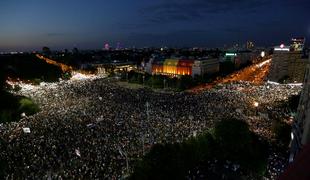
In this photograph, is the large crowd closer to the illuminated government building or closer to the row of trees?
the row of trees

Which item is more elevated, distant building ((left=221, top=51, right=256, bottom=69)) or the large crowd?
distant building ((left=221, top=51, right=256, bottom=69))

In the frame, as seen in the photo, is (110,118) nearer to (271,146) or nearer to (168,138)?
(168,138)

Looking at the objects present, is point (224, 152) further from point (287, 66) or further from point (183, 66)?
point (183, 66)

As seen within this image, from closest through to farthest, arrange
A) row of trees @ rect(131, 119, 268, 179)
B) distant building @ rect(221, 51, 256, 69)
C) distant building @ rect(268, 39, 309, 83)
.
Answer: row of trees @ rect(131, 119, 268, 179) < distant building @ rect(268, 39, 309, 83) < distant building @ rect(221, 51, 256, 69)

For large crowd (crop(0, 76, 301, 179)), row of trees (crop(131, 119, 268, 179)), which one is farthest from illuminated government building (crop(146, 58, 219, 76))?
row of trees (crop(131, 119, 268, 179))

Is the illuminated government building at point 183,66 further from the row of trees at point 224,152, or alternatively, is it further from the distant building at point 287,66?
the row of trees at point 224,152

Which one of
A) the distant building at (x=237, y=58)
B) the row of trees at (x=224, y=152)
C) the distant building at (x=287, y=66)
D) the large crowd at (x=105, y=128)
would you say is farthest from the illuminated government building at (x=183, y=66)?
the row of trees at (x=224, y=152)

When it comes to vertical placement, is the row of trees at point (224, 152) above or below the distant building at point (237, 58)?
below
